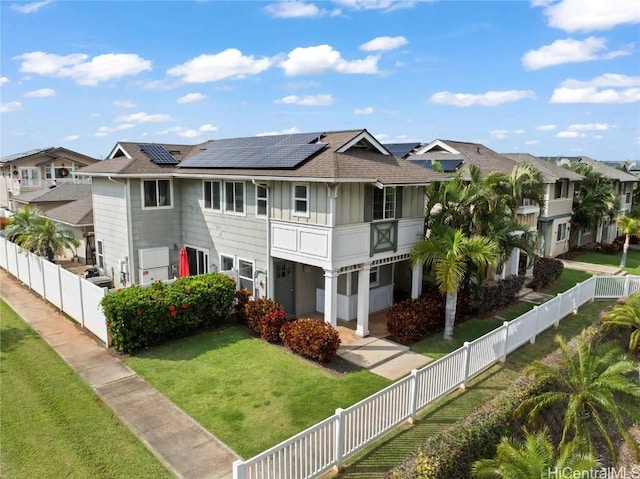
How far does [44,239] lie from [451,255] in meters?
16.6

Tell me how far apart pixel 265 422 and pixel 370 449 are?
2.26 m

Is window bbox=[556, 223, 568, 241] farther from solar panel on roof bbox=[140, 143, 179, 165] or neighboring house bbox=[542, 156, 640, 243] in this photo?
solar panel on roof bbox=[140, 143, 179, 165]

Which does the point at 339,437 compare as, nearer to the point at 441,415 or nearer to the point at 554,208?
the point at 441,415

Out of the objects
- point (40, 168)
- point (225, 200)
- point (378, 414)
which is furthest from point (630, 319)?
point (40, 168)

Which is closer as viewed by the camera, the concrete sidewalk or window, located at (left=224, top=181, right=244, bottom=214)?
the concrete sidewalk

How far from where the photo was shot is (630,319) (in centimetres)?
1444

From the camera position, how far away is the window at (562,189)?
27125 mm

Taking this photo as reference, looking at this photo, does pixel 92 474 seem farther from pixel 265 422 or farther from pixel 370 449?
pixel 370 449

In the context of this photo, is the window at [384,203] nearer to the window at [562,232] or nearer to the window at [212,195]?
the window at [212,195]

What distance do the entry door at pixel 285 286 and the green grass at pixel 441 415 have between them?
276 inches

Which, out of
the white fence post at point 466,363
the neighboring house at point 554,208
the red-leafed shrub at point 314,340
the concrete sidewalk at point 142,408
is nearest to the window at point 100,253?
the concrete sidewalk at point 142,408

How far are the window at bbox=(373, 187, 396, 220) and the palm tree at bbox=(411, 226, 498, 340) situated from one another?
157 cm

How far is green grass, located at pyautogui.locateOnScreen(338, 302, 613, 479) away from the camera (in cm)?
770

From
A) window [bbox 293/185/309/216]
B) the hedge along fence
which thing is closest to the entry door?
the hedge along fence
